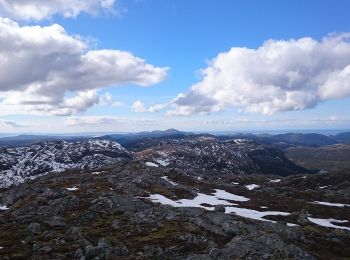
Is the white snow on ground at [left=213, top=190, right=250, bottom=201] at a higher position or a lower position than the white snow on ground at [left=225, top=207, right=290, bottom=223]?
lower

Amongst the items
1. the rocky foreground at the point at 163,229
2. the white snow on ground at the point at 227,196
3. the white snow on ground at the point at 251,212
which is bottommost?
the white snow on ground at the point at 227,196

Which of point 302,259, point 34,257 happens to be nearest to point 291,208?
point 302,259

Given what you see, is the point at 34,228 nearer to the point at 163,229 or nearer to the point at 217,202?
the point at 163,229

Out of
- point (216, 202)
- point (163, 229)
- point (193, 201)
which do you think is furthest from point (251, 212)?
point (163, 229)

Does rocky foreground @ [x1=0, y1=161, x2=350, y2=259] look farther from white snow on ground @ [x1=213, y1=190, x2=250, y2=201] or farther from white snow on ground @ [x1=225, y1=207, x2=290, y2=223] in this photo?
white snow on ground @ [x1=213, y1=190, x2=250, y2=201]

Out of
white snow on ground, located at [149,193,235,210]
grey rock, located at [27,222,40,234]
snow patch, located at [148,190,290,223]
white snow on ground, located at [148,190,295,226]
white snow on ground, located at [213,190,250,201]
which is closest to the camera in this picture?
grey rock, located at [27,222,40,234]

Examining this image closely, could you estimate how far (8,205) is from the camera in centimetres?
9000

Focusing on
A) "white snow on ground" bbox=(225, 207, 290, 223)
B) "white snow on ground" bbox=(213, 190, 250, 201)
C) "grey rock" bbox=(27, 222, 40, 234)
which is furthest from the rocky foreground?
"white snow on ground" bbox=(213, 190, 250, 201)

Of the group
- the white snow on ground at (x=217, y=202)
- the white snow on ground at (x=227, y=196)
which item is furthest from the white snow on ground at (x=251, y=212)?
the white snow on ground at (x=227, y=196)

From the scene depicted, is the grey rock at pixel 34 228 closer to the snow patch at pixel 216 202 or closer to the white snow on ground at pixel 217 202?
the snow patch at pixel 216 202

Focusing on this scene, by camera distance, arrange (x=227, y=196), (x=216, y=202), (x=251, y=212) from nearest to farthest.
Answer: (x=251, y=212)
(x=216, y=202)
(x=227, y=196)

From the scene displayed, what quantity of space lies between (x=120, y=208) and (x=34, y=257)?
27077mm

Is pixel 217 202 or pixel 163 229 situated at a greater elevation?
pixel 163 229

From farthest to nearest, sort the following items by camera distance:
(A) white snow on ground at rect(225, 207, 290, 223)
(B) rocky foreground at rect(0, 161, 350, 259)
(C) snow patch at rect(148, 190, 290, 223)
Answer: (C) snow patch at rect(148, 190, 290, 223), (A) white snow on ground at rect(225, 207, 290, 223), (B) rocky foreground at rect(0, 161, 350, 259)
